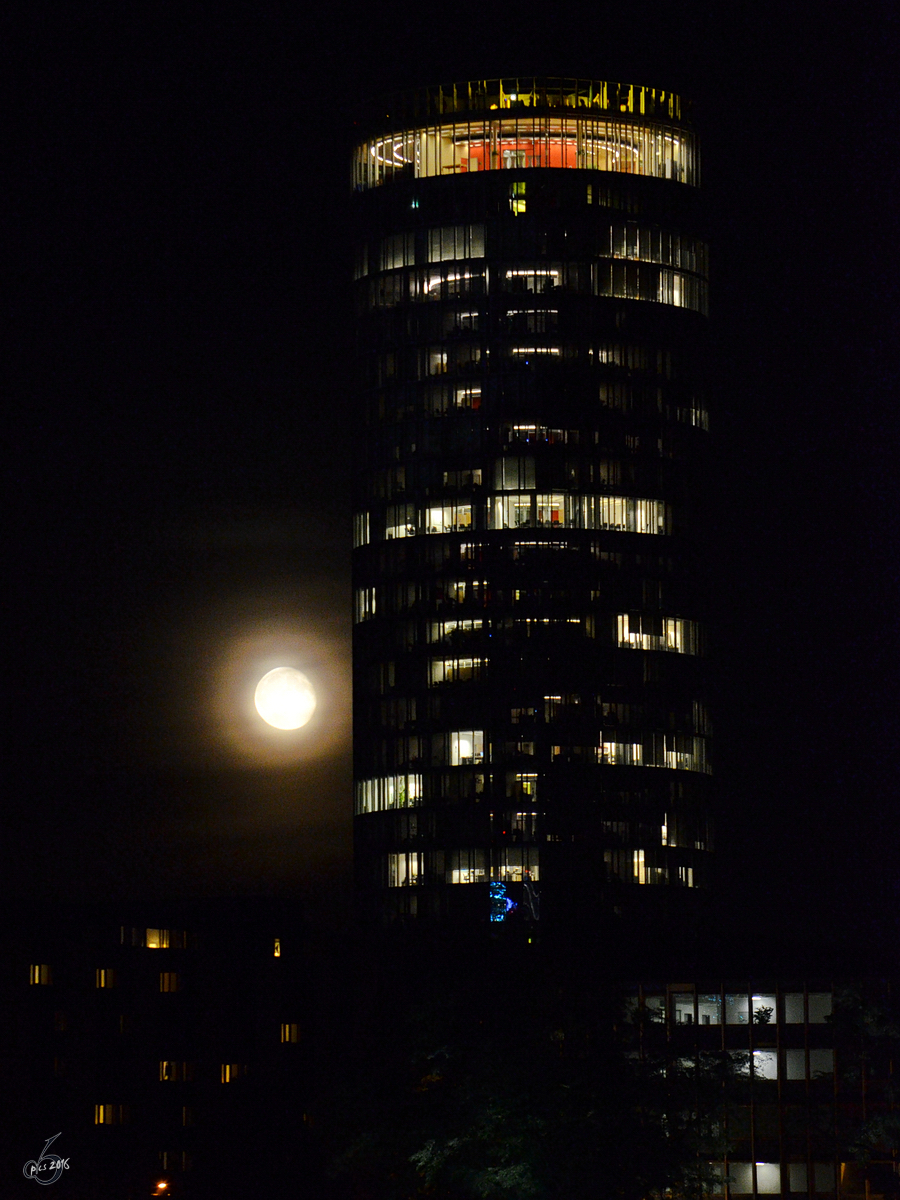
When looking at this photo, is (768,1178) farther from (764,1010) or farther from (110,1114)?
(110,1114)

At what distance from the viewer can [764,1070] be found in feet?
569

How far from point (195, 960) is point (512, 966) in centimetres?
4779

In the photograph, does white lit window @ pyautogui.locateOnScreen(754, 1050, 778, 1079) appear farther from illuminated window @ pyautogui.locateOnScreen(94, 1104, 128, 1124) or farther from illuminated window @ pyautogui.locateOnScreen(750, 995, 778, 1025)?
illuminated window @ pyautogui.locateOnScreen(94, 1104, 128, 1124)

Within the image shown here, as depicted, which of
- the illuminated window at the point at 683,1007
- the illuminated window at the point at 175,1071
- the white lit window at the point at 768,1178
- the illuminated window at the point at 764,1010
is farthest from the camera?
the illuminated window at the point at 175,1071

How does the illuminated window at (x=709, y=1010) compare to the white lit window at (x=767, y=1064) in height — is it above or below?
above

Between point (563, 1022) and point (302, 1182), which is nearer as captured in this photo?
point (563, 1022)

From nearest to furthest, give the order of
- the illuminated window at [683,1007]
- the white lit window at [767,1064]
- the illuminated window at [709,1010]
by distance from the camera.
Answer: the white lit window at [767,1064]
the illuminated window at [683,1007]
the illuminated window at [709,1010]

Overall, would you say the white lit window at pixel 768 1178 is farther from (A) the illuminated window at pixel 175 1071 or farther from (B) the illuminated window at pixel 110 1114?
(B) the illuminated window at pixel 110 1114

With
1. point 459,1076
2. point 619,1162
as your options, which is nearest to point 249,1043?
point 459,1076

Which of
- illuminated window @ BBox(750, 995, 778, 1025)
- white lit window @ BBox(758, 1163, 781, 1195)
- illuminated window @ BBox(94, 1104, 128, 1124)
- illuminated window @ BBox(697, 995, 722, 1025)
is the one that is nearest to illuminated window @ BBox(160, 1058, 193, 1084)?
illuminated window @ BBox(94, 1104, 128, 1124)

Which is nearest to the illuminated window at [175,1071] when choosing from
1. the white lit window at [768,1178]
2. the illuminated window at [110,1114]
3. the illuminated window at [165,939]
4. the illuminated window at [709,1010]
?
the illuminated window at [110,1114]

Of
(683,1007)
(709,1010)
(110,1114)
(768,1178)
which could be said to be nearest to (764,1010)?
(709,1010)

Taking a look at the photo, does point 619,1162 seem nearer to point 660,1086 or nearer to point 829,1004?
point 660,1086

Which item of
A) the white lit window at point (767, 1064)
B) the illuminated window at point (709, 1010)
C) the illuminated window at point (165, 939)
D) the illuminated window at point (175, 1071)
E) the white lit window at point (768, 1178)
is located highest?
the illuminated window at point (165, 939)
